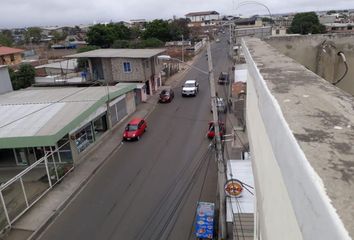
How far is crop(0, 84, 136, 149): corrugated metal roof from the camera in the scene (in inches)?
528

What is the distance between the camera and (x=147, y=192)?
44.1 ft

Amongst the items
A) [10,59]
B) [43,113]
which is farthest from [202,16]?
[43,113]

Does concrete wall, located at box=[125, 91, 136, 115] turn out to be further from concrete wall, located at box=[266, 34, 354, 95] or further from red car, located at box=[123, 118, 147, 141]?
concrete wall, located at box=[266, 34, 354, 95]

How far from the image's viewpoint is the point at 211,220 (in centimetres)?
1015

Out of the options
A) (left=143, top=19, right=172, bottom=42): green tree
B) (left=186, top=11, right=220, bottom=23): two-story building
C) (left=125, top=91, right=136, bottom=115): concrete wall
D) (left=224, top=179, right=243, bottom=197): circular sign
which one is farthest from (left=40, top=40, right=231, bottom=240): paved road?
(left=186, top=11, right=220, bottom=23): two-story building

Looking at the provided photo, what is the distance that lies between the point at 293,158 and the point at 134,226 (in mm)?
10814

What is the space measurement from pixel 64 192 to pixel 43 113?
5.33m

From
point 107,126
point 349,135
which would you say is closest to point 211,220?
point 349,135

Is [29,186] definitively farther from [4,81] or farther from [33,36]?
[33,36]

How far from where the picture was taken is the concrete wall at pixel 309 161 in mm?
1065

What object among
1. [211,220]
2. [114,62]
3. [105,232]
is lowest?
[105,232]

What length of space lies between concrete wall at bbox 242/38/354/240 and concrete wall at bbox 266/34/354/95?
4.40 meters

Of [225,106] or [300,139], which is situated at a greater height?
[300,139]

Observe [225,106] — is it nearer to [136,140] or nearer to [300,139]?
[136,140]
